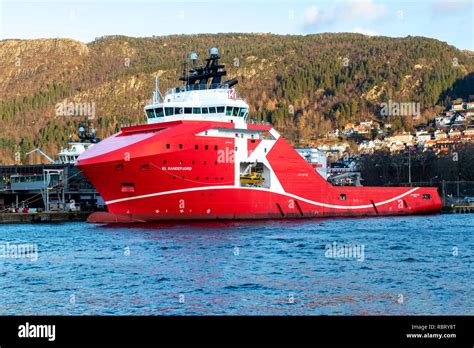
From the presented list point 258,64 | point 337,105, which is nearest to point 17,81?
point 258,64

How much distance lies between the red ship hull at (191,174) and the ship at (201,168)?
6cm

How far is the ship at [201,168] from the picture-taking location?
41.4 meters

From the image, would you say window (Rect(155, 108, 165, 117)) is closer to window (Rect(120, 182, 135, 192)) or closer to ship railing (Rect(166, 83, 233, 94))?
ship railing (Rect(166, 83, 233, 94))

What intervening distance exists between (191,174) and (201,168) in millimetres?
775

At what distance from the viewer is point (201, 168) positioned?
42531 millimetres

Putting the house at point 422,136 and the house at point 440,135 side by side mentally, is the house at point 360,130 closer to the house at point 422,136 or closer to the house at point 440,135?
the house at point 422,136

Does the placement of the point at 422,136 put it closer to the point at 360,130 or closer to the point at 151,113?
the point at 360,130

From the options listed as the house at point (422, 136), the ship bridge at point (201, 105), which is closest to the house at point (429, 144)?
the house at point (422, 136)

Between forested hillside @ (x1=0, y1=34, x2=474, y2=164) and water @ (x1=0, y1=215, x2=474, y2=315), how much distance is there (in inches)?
4083

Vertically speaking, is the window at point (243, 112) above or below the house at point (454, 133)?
below

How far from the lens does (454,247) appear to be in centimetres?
3256

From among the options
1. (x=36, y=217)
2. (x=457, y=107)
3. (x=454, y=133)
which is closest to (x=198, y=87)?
(x=36, y=217)
